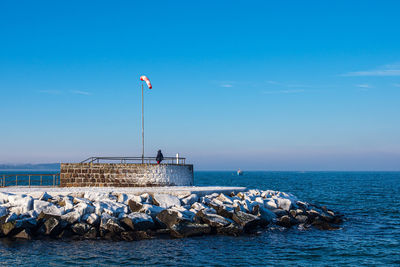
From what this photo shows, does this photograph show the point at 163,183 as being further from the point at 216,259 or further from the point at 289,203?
the point at 216,259

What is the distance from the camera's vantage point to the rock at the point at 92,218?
18.5 metres

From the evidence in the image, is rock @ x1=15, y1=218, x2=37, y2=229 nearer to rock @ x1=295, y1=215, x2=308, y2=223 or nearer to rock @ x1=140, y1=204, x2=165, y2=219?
rock @ x1=140, y1=204, x2=165, y2=219

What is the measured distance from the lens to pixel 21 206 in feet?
64.0

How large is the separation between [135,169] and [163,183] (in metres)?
1.89

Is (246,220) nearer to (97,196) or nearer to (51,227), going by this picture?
(97,196)

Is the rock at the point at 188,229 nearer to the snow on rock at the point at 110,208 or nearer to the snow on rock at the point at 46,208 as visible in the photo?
the snow on rock at the point at 110,208

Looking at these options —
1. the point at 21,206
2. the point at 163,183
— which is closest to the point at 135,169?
the point at 163,183

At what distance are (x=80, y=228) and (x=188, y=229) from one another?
458 centimetres

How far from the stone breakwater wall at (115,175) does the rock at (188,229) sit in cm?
752

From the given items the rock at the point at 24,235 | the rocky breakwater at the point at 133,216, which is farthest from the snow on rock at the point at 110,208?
the rock at the point at 24,235

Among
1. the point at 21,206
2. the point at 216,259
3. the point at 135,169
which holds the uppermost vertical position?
the point at 135,169

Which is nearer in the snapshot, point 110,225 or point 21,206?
point 110,225

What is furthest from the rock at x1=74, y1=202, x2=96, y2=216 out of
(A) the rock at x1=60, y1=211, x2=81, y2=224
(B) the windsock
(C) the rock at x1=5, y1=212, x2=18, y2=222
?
(B) the windsock

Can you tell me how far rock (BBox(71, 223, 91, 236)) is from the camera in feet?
59.6
